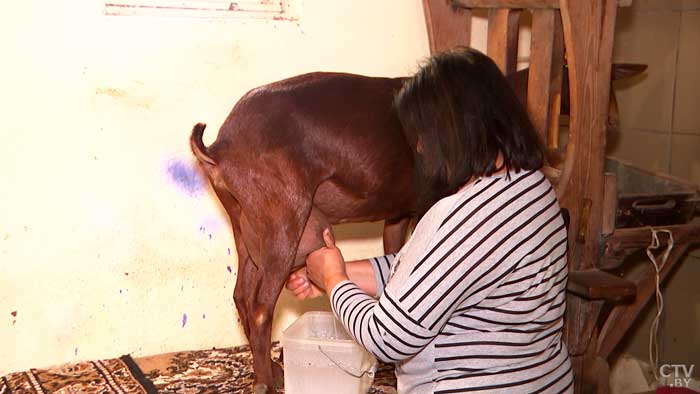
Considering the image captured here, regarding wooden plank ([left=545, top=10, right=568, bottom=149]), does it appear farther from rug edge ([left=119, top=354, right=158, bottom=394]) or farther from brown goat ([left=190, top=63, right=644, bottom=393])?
rug edge ([left=119, top=354, right=158, bottom=394])

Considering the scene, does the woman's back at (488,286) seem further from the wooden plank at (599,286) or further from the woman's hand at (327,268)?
the wooden plank at (599,286)

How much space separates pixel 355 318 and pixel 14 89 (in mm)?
1530

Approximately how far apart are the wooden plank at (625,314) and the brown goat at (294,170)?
820 mm

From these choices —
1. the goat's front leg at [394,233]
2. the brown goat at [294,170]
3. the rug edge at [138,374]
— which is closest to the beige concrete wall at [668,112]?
the goat's front leg at [394,233]

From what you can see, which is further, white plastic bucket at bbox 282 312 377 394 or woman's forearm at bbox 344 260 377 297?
white plastic bucket at bbox 282 312 377 394

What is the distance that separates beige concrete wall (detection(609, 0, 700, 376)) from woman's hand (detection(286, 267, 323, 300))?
1.63 m

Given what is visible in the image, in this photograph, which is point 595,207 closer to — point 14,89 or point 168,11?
point 168,11

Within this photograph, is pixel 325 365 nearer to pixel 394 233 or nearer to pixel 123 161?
pixel 394 233

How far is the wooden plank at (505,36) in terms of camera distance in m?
2.70

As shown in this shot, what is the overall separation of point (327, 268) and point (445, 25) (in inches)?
54.3

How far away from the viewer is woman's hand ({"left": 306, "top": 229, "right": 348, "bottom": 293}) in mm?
1716

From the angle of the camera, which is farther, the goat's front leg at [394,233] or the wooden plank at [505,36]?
the wooden plank at [505,36]

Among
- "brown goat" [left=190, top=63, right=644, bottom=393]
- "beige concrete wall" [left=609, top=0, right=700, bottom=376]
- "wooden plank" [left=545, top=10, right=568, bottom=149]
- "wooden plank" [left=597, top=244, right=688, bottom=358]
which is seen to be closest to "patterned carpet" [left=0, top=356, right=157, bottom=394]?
"brown goat" [left=190, top=63, right=644, bottom=393]

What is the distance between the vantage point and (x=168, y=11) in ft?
8.43
